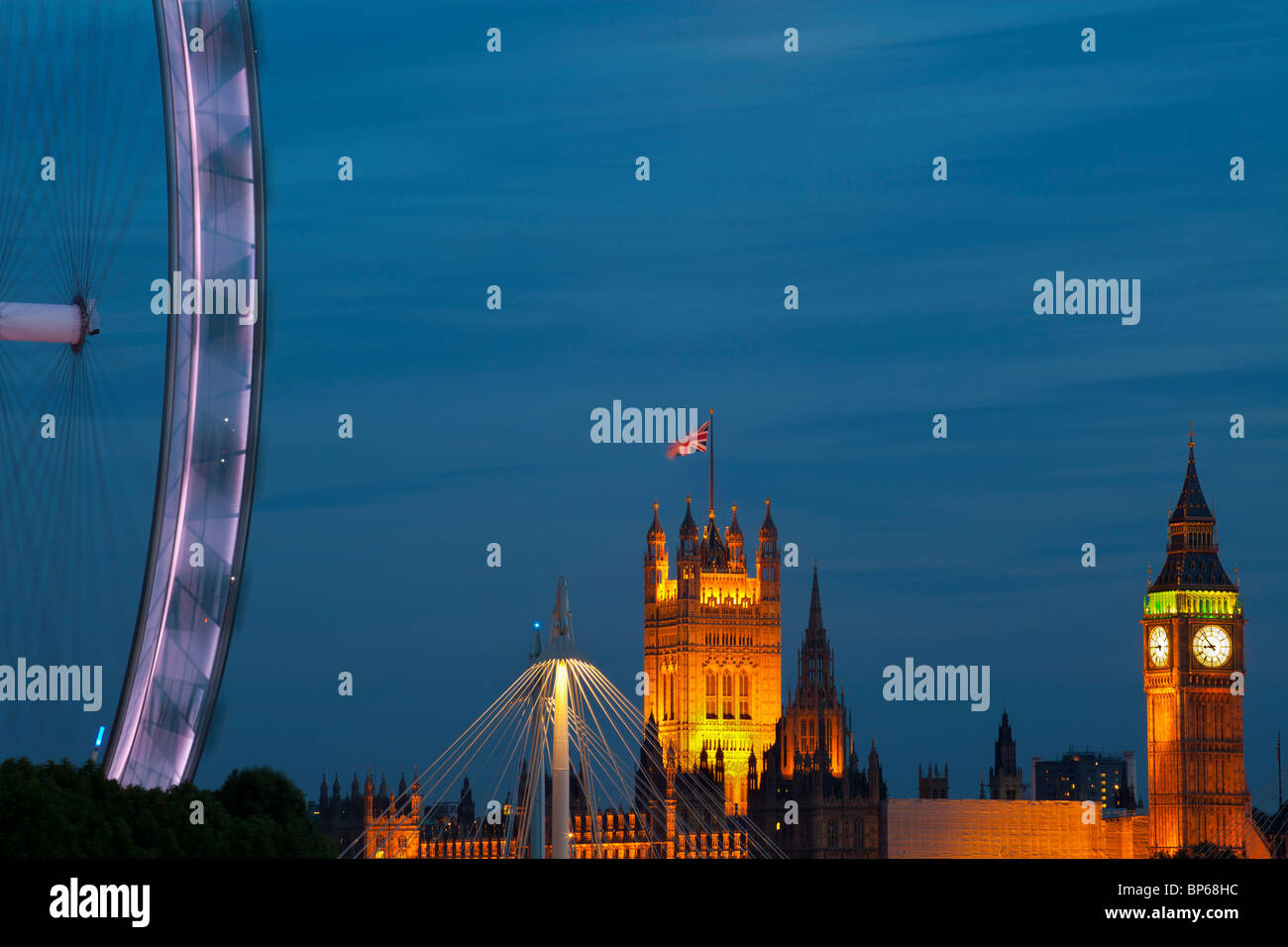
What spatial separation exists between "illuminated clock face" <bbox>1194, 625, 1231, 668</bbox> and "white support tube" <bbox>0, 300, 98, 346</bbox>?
137 meters

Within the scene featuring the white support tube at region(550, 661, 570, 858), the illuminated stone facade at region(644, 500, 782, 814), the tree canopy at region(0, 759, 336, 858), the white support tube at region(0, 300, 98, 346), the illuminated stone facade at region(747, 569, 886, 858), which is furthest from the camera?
the illuminated stone facade at region(644, 500, 782, 814)

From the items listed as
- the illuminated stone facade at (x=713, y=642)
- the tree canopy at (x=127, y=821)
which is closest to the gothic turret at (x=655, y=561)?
the illuminated stone facade at (x=713, y=642)

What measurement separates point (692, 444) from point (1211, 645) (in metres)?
42.5

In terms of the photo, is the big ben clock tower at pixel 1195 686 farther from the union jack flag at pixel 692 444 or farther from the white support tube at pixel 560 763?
the white support tube at pixel 560 763

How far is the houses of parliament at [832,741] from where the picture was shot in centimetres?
14912

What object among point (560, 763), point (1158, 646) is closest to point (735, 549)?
point (1158, 646)

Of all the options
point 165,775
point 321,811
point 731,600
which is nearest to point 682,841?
point 321,811

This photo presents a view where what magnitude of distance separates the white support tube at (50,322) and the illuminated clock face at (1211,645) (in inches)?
5402

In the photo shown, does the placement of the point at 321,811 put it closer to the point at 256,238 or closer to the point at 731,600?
the point at 731,600

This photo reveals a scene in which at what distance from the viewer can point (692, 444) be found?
465 ft

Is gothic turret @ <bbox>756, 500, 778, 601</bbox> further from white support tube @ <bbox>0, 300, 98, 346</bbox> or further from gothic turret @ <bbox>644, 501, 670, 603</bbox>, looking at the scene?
white support tube @ <bbox>0, 300, 98, 346</bbox>

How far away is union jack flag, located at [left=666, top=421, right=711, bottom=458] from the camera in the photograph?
463 ft

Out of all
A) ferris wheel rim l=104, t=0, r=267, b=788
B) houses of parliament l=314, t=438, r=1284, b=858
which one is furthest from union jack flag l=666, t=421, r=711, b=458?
ferris wheel rim l=104, t=0, r=267, b=788
